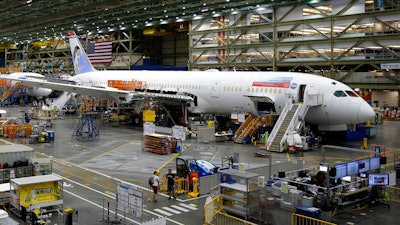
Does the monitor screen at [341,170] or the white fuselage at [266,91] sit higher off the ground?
the white fuselage at [266,91]

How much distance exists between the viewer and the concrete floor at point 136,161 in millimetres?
17516

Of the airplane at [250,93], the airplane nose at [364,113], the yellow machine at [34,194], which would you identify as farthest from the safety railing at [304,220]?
the airplane nose at [364,113]

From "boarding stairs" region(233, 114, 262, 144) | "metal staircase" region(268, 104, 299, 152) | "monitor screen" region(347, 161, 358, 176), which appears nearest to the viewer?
"monitor screen" region(347, 161, 358, 176)

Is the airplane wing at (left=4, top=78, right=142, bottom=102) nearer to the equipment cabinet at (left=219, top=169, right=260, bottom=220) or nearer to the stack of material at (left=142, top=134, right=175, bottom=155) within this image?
the stack of material at (left=142, top=134, right=175, bottom=155)

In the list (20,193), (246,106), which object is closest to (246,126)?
(246,106)

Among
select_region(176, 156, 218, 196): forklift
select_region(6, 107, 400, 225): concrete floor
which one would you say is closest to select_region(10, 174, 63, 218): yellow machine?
select_region(6, 107, 400, 225): concrete floor

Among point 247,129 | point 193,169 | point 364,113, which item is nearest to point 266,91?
point 247,129

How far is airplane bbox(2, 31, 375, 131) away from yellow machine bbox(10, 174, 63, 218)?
2136 centimetres

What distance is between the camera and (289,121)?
33156 millimetres

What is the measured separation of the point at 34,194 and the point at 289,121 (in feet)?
66.8

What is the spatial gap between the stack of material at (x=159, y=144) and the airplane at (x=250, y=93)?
8.79m

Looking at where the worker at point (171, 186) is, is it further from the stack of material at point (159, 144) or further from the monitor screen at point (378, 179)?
the stack of material at point (159, 144)

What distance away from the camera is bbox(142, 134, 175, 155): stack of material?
3120 cm

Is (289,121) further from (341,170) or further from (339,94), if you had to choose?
(341,170)
